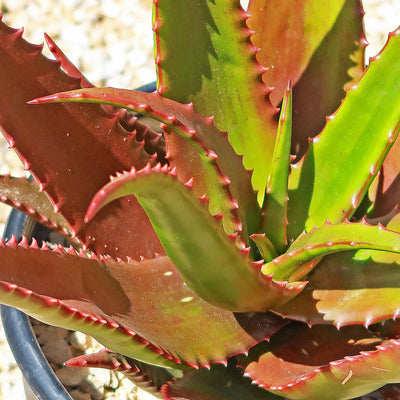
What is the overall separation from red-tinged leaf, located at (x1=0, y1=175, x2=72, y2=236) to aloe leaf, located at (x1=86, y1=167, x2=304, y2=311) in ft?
0.84

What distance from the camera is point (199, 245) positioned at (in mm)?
627

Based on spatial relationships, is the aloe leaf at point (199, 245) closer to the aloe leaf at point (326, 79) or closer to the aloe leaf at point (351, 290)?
the aloe leaf at point (351, 290)

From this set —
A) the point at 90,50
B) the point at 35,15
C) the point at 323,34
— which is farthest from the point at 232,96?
the point at 35,15

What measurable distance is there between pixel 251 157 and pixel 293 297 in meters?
0.18

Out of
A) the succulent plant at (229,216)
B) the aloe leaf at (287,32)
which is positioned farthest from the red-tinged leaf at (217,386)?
the aloe leaf at (287,32)

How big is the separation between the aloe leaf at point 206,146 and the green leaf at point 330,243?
67 mm

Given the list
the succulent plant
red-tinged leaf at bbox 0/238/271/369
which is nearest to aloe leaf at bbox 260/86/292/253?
the succulent plant

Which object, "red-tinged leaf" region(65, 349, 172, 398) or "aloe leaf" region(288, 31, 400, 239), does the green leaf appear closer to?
"aloe leaf" region(288, 31, 400, 239)

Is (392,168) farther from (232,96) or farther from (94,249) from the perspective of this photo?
(94,249)

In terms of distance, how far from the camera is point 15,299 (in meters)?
0.56

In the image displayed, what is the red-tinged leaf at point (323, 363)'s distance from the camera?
2.07 feet

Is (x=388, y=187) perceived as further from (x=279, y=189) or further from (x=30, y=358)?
(x=30, y=358)

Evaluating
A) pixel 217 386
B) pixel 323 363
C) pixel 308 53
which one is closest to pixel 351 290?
pixel 323 363

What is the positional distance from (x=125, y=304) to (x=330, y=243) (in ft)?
0.80
